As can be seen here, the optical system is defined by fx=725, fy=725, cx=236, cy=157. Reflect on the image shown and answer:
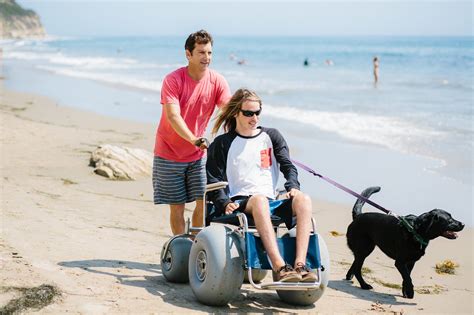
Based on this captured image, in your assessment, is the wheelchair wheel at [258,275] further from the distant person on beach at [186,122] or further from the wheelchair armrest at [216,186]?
the wheelchair armrest at [216,186]

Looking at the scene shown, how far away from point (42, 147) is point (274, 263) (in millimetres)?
7548

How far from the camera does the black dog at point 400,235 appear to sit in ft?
17.9

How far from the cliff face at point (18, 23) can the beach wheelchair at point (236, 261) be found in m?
105

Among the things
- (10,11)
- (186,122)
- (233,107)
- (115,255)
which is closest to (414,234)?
(233,107)

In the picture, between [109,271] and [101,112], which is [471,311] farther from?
[101,112]

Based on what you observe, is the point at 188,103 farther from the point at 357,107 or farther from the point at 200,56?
the point at 357,107

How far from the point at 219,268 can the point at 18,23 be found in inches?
5092

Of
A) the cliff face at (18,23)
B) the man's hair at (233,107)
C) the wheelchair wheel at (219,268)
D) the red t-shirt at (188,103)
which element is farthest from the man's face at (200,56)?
the cliff face at (18,23)

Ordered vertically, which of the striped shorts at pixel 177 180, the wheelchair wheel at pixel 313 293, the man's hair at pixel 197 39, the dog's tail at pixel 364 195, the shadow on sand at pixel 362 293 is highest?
the man's hair at pixel 197 39

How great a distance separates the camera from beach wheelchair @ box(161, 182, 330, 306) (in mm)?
4680

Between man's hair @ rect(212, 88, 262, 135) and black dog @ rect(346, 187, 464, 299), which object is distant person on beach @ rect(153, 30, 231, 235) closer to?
man's hair @ rect(212, 88, 262, 135)

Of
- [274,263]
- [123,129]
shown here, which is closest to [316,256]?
[274,263]

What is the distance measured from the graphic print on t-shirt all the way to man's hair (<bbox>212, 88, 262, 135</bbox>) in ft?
1.07

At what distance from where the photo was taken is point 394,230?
18.6 ft
